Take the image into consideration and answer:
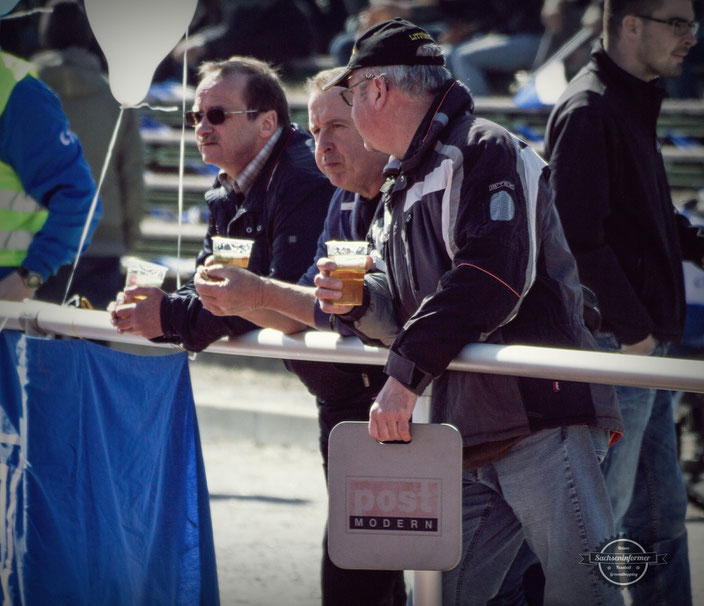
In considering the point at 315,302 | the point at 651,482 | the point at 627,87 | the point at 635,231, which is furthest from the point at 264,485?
the point at 315,302

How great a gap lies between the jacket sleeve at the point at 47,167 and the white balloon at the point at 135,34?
717 millimetres

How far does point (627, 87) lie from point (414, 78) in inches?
53.8

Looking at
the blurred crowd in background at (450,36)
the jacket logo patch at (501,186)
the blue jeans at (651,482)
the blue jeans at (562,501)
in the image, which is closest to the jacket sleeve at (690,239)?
the blue jeans at (651,482)

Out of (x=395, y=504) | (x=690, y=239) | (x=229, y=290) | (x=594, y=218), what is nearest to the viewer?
(x=395, y=504)

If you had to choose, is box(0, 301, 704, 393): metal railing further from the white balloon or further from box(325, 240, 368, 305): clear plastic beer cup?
the white balloon

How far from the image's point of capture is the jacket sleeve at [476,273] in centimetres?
264

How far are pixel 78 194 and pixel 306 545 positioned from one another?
2.09 meters

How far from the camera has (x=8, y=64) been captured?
4504 mm

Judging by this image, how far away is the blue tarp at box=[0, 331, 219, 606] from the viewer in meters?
3.30

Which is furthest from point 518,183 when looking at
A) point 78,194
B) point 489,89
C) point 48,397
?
point 489,89

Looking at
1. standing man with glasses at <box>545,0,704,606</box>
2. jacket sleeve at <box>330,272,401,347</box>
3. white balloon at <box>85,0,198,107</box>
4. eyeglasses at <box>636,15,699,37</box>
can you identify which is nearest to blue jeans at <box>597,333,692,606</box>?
standing man with glasses at <box>545,0,704,606</box>

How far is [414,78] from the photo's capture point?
2.94 meters

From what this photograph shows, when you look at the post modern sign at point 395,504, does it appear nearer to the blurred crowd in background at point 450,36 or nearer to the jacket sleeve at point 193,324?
the jacket sleeve at point 193,324

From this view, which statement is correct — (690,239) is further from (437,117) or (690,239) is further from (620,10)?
(437,117)
